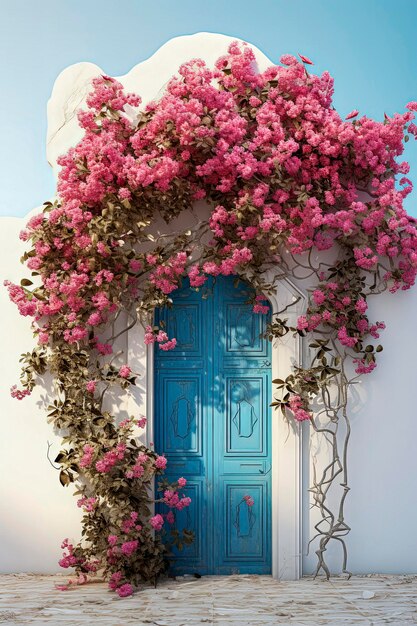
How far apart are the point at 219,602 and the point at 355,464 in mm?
1643

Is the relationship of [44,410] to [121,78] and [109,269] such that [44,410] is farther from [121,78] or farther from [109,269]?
[121,78]

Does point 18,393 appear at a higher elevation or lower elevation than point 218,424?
higher

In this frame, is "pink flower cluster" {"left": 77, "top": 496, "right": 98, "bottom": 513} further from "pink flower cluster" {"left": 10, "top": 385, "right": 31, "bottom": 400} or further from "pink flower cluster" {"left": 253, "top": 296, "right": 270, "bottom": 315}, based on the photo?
"pink flower cluster" {"left": 253, "top": 296, "right": 270, "bottom": 315}

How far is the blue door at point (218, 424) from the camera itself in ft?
20.3

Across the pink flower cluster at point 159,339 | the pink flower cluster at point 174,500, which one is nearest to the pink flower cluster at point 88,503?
the pink flower cluster at point 174,500

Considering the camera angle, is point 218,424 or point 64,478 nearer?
point 64,478

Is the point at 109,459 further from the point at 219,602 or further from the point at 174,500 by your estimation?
the point at 219,602

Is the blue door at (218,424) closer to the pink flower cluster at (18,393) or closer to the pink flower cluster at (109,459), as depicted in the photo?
the pink flower cluster at (109,459)

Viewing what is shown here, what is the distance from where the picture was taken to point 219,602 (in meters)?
5.34

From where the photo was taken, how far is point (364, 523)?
20.2 feet

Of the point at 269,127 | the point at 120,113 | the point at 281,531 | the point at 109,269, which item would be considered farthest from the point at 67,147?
the point at 281,531

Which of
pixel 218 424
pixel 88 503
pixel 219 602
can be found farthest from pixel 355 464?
pixel 88 503

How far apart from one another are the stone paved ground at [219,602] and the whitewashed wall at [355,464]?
0.77ft

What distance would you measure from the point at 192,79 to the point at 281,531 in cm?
373
